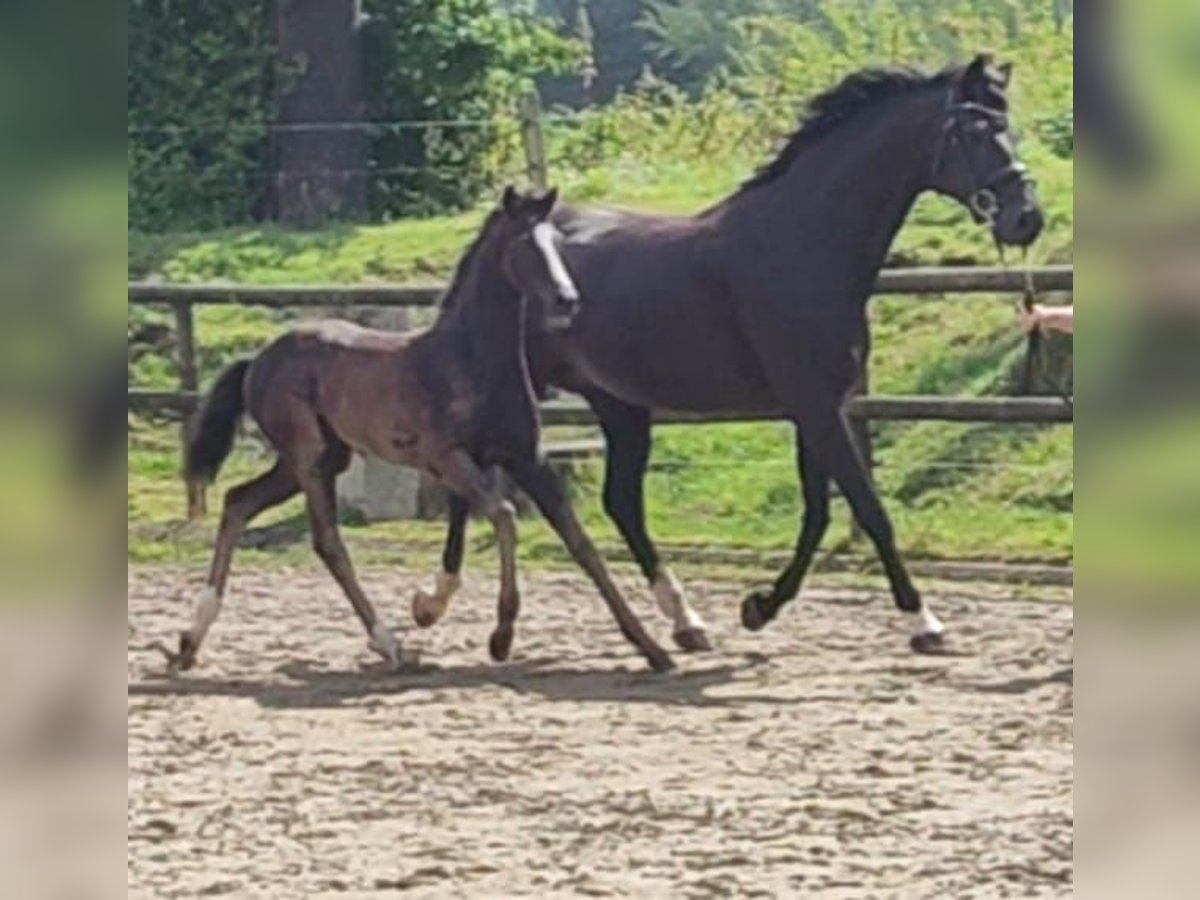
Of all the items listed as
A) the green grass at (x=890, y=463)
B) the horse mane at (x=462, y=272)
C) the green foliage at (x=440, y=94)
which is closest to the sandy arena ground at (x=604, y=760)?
the horse mane at (x=462, y=272)

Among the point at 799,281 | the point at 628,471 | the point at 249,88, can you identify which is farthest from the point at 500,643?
the point at 249,88

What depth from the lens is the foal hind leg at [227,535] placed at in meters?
6.71

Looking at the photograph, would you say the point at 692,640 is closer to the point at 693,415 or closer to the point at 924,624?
the point at 924,624

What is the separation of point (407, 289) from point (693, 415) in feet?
9.60

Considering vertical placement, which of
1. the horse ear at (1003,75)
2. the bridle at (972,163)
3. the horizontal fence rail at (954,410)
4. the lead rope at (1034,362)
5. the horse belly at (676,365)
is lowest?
the horizontal fence rail at (954,410)

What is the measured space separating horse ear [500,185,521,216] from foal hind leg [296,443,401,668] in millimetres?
911

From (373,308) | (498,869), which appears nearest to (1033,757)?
(498,869)

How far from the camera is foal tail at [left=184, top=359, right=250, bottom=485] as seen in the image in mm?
6863

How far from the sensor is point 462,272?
6.68 metres

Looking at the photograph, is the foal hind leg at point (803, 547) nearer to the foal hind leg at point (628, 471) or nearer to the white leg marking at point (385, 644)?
the foal hind leg at point (628, 471)

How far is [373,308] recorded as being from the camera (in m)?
10.7

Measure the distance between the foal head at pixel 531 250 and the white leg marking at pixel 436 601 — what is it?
1059 millimetres

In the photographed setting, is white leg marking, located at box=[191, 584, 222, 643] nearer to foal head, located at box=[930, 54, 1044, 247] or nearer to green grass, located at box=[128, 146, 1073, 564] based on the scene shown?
green grass, located at box=[128, 146, 1073, 564]

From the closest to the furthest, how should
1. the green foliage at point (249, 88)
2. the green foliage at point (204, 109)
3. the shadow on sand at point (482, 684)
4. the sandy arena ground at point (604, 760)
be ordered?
the sandy arena ground at point (604, 760) → the shadow on sand at point (482, 684) → the green foliage at point (249, 88) → the green foliage at point (204, 109)
